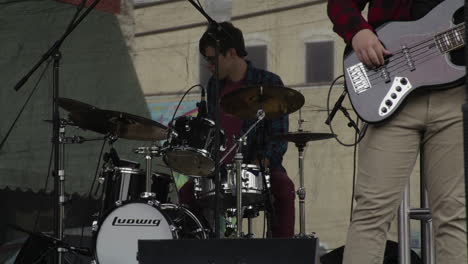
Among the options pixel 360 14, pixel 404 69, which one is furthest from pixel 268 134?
pixel 404 69

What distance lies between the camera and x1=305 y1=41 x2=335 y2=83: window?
4.34m

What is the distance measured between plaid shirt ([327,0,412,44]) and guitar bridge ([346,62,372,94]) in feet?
0.28

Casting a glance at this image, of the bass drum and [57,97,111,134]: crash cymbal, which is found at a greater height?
[57,97,111,134]: crash cymbal

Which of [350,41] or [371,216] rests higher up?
[350,41]

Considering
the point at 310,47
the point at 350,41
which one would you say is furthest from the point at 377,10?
the point at 310,47

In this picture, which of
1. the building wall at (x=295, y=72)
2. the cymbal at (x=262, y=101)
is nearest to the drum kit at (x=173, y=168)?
the cymbal at (x=262, y=101)

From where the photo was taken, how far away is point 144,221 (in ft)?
12.8

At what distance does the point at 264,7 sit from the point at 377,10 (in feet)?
7.17

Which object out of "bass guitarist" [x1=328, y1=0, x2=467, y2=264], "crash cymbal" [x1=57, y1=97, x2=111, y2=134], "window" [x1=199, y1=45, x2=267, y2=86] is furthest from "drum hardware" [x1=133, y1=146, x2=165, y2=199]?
"bass guitarist" [x1=328, y1=0, x2=467, y2=264]

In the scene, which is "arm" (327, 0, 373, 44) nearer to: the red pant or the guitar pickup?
the guitar pickup

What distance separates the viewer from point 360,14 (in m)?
2.36

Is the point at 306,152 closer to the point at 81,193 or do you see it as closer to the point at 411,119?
the point at 81,193

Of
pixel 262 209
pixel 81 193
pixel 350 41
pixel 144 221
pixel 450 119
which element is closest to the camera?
pixel 450 119

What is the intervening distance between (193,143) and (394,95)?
1830 millimetres
